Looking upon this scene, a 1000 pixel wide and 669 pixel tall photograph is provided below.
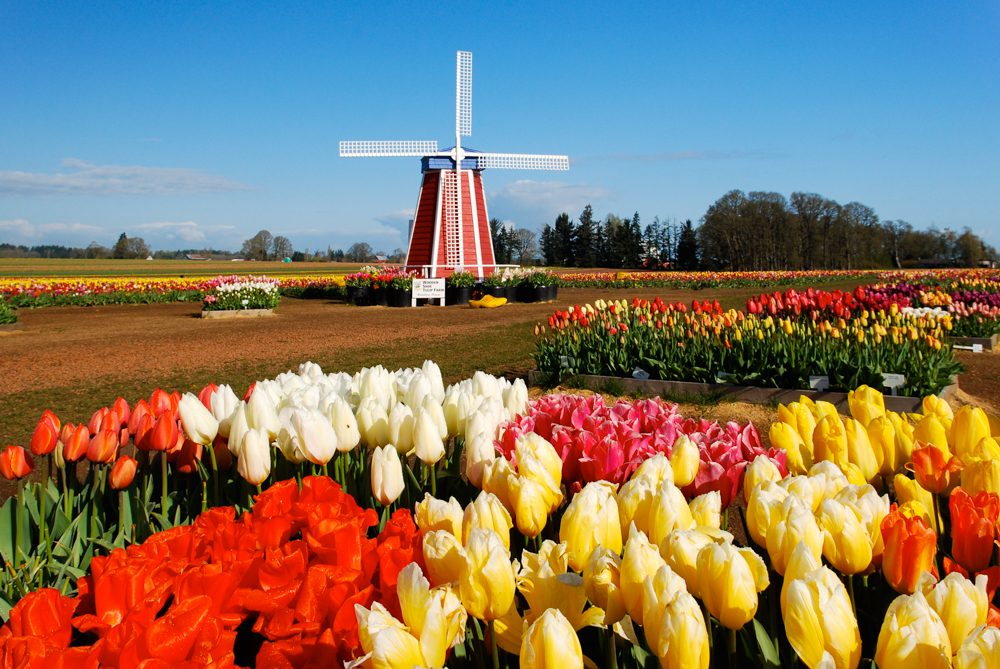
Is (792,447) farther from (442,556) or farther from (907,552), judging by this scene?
(442,556)

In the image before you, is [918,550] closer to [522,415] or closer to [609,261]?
[522,415]

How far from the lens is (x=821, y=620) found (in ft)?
3.08

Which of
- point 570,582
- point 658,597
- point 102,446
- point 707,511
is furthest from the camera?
point 102,446

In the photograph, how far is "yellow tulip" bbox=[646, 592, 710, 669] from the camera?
918 millimetres

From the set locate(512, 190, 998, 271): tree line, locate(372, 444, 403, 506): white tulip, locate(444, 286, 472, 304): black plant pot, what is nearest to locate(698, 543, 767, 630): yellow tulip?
locate(372, 444, 403, 506): white tulip

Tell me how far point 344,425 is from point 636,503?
3.07ft

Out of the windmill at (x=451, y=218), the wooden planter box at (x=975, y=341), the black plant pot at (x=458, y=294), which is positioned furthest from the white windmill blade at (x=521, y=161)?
the wooden planter box at (x=975, y=341)

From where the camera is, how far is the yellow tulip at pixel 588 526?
119 cm

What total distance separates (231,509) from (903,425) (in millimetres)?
1645

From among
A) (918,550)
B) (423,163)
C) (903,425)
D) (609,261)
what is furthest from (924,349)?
(609,261)

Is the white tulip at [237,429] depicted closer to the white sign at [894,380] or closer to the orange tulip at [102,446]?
the orange tulip at [102,446]

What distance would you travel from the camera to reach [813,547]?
1100 millimetres

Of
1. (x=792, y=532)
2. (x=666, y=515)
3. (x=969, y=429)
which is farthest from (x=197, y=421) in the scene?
(x=969, y=429)

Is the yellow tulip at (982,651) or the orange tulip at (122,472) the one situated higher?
the yellow tulip at (982,651)
